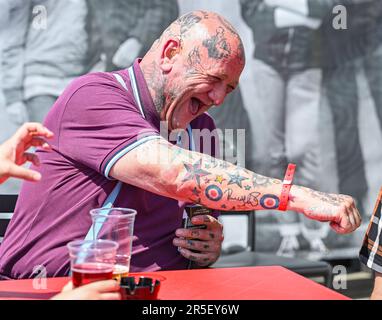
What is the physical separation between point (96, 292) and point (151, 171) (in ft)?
1.93

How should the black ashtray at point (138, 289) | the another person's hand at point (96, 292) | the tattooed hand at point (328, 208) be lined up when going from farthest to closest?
the tattooed hand at point (328, 208), the black ashtray at point (138, 289), the another person's hand at point (96, 292)

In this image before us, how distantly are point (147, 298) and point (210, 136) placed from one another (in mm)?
1259

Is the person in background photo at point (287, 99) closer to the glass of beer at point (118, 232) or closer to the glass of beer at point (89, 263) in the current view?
the glass of beer at point (118, 232)

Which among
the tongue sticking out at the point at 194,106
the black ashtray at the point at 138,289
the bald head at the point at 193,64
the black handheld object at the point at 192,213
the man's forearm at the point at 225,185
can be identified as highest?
the bald head at the point at 193,64

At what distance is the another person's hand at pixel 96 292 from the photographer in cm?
142

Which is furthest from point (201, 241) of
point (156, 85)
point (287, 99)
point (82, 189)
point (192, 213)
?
point (287, 99)

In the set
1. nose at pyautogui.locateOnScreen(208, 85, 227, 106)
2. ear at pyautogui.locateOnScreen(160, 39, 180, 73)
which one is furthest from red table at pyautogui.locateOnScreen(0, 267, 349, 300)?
ear at pyautogui.locateOnScreen(160, 39, 180, 73)

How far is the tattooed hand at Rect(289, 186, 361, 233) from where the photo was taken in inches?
74.1

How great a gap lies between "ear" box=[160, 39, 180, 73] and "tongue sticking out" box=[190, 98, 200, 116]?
175 mm

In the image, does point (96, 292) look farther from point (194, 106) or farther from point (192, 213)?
point (194, 106)

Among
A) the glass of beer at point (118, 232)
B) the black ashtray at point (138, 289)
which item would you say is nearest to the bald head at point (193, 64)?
the glass of beer at point (118, 232)

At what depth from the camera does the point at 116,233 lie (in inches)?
68.6

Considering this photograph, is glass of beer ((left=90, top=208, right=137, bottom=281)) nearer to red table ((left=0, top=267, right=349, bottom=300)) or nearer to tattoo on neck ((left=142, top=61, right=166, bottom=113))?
red table ((left=0, top=267, right=349, bottom=300))
